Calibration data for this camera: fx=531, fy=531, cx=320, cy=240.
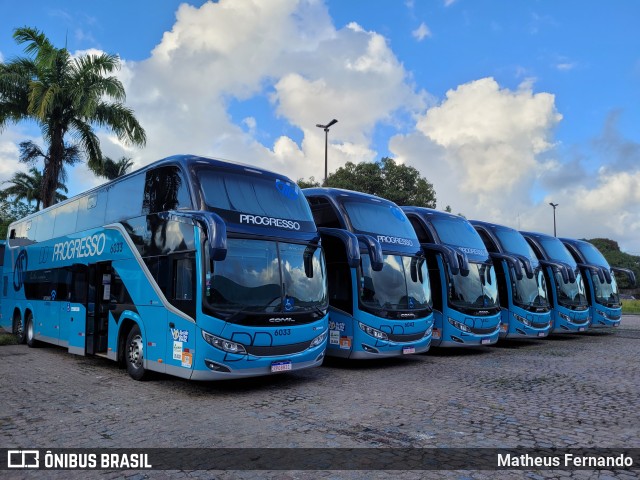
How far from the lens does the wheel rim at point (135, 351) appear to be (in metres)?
9.92

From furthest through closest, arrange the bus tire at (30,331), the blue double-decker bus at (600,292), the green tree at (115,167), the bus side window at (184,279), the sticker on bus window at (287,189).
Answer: the green tree at (115,167)
the blue double-decker bus at (600,292)
the bus tire at (30,331)
the sticker on bus window at (287,189)
the bus side window at (184,279)

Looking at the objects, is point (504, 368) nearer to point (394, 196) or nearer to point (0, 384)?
point (0, 384)

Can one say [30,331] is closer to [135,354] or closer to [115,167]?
[135,354]

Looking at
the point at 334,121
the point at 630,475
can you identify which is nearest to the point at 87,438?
the point at 630,475

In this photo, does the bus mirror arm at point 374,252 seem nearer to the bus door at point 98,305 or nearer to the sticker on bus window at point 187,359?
the sticker on bus window at point 187,359

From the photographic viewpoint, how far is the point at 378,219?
12.4 metres

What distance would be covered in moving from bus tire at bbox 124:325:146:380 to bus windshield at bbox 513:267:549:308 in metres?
11.2

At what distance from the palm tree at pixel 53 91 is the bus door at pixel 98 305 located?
9.24 m

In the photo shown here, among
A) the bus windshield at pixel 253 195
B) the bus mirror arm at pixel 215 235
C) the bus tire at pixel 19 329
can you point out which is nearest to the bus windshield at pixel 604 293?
the bus windshield at pixel 253 195

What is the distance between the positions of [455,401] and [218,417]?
3.54 meters

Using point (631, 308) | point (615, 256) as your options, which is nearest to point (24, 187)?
point (631, 308)

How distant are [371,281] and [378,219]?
5.59 feet

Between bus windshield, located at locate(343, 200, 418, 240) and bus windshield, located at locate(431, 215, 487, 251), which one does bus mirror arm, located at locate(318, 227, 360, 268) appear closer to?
bus windshield, located at locate(343, 200, 418, 240)

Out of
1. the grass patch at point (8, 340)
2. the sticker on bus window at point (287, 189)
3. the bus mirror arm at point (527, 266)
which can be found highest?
the sticker on bus window at point (287, 189)
